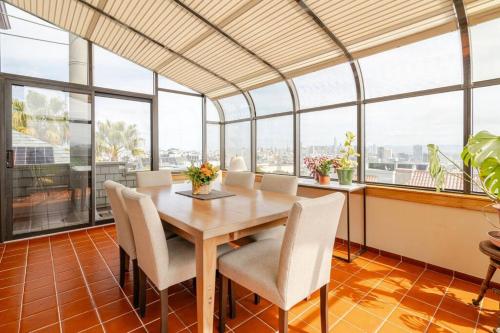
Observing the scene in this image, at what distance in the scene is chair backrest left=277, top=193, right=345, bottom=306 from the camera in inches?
52.1

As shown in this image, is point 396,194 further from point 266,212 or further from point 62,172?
point 62,172

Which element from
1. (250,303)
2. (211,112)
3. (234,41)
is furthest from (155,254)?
(211,112)

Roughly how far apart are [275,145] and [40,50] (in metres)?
3.95

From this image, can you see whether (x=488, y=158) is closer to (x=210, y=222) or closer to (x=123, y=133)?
(x=210, y=222)

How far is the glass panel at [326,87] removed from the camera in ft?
11.3

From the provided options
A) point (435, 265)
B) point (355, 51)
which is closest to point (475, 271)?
point (435, 265)

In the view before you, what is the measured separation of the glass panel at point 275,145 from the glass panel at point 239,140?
12.2 inches

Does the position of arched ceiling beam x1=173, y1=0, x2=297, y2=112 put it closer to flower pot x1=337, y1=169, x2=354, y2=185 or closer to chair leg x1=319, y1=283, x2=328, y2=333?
flower pot x1=337, y1=169, x2=354, y2=185

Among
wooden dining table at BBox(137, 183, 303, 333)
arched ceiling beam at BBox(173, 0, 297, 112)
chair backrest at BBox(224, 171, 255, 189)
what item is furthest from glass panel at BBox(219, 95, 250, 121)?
wooden dining table at BBox(137, 183, 303, 333)

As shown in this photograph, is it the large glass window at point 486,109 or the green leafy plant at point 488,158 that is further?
the large glass window at point 486,109

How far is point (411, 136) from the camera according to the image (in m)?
2.99

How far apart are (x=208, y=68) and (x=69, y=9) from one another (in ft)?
6.67

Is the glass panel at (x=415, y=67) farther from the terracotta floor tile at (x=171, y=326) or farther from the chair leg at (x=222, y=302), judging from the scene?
the terracotta floor tile at (x=171, y=326)

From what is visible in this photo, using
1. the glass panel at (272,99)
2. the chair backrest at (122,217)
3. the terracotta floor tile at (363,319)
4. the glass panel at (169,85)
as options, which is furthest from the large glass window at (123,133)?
the terracotta floor tile at (363,319)
